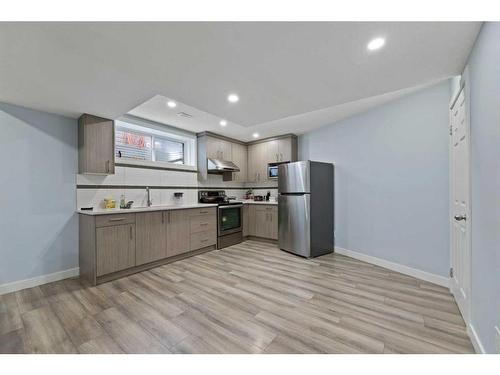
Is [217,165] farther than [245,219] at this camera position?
No

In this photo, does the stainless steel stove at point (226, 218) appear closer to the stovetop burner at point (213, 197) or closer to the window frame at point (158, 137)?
the stovetop burner at point (213, 197)

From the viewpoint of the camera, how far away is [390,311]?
1898 mm

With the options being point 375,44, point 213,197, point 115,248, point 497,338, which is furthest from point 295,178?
point 115,248

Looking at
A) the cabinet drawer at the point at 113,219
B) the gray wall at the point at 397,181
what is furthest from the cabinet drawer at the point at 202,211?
the gray wall at the point at 397,181

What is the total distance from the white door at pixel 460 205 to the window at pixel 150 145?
13.2 ft

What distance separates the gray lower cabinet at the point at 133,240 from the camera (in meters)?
2.53

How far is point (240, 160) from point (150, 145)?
6.83 feet

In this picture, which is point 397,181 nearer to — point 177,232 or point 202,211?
point 202,211

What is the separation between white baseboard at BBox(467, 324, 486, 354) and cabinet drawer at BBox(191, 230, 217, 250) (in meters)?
3.36

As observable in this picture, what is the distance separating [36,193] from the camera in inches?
100

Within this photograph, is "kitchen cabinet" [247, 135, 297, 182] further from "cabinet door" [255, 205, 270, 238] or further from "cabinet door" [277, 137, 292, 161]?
"cabinet door" [255, 205, 270, 238]

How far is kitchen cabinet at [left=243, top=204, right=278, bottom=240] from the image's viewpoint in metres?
4.39

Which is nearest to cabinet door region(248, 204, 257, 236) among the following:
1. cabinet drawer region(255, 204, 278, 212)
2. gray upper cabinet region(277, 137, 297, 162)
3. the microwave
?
cabinet drawer region(255, 204, 278, 212)
